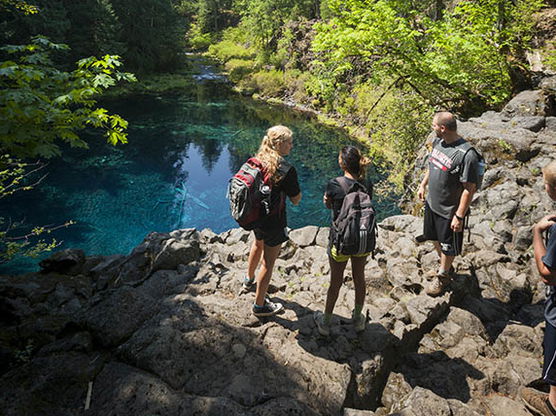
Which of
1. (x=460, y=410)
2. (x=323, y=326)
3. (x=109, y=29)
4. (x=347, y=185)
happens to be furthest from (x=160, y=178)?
(x=109, y=29)

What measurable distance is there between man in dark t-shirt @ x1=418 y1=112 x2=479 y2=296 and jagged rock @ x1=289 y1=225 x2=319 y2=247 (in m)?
2.47

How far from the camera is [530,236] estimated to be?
512cm

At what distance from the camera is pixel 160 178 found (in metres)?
15.4

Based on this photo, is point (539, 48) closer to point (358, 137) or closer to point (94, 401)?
point (358, 137)

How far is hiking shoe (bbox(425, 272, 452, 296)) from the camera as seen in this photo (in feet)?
14.2

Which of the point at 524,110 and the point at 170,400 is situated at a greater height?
the point at 524,110

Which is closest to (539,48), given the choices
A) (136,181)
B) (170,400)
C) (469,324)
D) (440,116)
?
(440,116)

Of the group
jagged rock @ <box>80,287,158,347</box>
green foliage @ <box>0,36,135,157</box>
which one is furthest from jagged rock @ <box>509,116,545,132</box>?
jagged rock @ <box>80,287,158,347</box>

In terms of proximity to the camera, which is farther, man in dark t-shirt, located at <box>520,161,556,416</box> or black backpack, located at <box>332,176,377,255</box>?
black backpack, located at <box>332,176,377,255</box>

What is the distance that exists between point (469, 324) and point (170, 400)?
143 inches

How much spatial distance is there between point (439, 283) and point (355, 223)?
2.14 m

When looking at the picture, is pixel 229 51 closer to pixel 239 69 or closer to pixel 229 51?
pixel 229 51

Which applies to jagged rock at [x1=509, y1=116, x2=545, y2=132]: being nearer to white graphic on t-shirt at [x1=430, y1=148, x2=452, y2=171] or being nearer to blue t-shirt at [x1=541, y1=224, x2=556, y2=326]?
white graphic on t-shirt at [x1=430, y1=148, x2=452, y2=171]

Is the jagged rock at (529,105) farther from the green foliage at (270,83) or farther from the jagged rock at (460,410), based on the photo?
the green foliage at (270,83)
